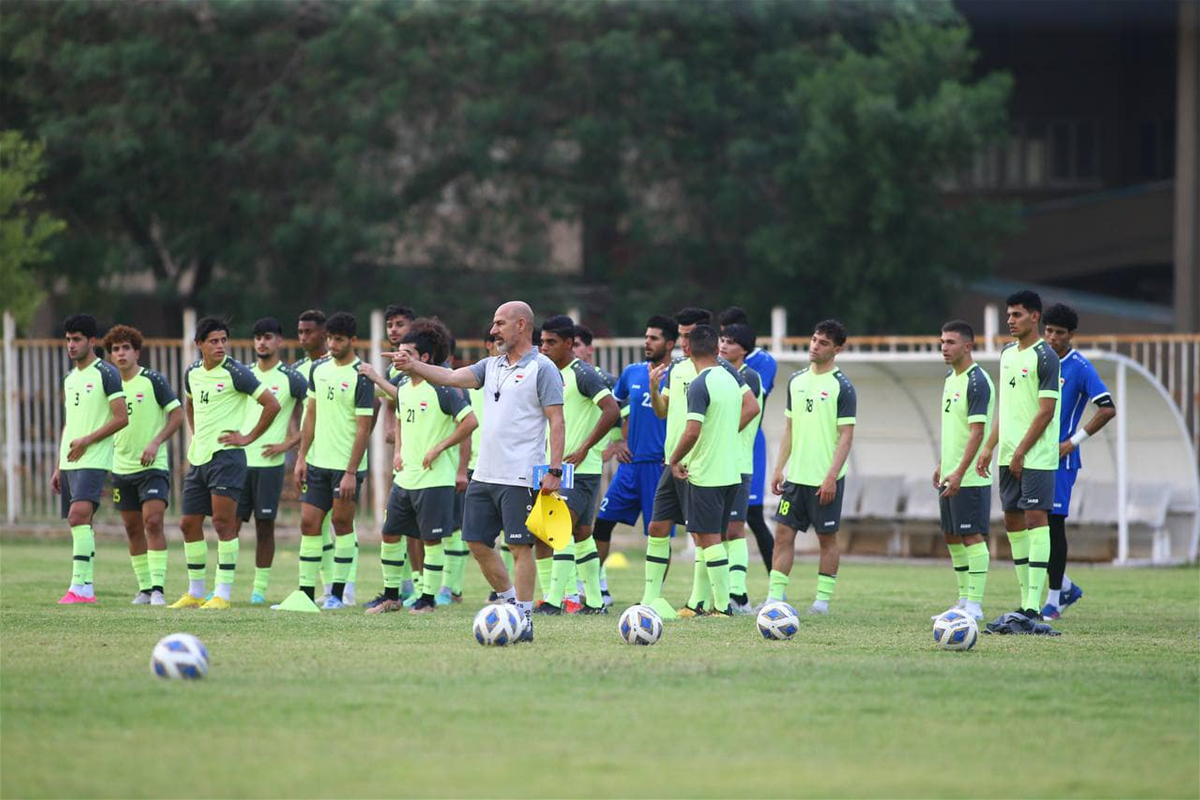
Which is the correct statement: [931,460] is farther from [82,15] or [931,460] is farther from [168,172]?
[82,15]

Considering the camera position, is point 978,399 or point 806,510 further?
point 806,510

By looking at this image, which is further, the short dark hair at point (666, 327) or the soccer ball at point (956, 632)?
the short dark hair at point (666, 327)

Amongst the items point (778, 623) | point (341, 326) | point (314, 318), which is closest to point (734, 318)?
point (341, 326)

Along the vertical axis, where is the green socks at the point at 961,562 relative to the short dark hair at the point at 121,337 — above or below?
below

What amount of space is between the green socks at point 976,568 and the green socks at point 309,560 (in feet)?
17.3

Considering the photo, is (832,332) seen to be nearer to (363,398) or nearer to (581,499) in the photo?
(581,499)

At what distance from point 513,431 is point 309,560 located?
280 centimetres

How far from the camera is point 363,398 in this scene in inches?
541

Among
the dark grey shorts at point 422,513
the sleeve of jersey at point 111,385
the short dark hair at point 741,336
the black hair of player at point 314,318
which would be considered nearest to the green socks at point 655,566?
the dark grey shorts at point 422,513

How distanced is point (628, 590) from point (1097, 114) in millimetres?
33097

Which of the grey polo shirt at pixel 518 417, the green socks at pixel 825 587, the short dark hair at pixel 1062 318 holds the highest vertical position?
the short dark hair at pixel 1062 318

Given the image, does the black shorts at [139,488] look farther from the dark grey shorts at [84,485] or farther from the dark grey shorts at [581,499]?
the dark grey shorts at [581,499]

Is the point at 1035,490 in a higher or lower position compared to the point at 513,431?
lower

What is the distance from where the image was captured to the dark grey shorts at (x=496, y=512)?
38.7 feet
